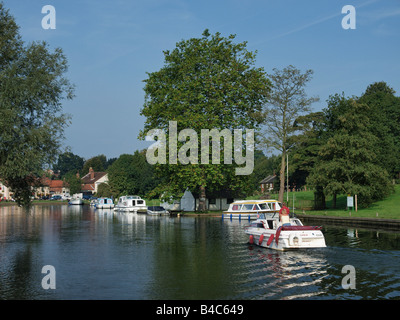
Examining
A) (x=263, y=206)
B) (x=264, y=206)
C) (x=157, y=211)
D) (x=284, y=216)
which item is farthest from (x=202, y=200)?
(x=284, y=216)

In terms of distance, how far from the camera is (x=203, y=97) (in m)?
65.3

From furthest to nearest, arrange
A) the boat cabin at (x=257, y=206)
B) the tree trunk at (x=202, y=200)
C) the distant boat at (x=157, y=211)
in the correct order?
the distant boat at (x=157, y=211), the tree trunk at (x=202, y=200), the boat cabin at (x=257, y=206)

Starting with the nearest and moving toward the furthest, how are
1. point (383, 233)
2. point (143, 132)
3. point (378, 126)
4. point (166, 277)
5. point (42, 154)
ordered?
point (166, 277), point (42, 154), point (383, 233), point (143, 132), point (378, 126)

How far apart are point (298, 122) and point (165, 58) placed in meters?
23.3

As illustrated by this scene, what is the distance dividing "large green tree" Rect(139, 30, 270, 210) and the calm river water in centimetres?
2866

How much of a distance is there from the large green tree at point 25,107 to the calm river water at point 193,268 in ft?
18.4

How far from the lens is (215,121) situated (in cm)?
6581

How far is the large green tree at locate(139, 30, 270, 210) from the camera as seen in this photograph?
6525cm

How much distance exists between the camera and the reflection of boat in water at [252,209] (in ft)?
196

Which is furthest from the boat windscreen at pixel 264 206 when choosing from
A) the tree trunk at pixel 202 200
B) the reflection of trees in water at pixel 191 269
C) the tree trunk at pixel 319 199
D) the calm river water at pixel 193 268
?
the reflection of trees in water at pixel 191 269

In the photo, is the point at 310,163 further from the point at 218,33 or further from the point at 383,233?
the point at 383,233

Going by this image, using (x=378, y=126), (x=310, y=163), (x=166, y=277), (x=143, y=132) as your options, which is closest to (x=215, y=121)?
(x=143, y=132)

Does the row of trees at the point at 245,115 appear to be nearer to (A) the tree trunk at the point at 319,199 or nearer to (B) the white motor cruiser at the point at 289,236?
(A) the tree trunk at the point at 319,199

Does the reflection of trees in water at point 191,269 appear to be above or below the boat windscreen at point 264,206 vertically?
below
